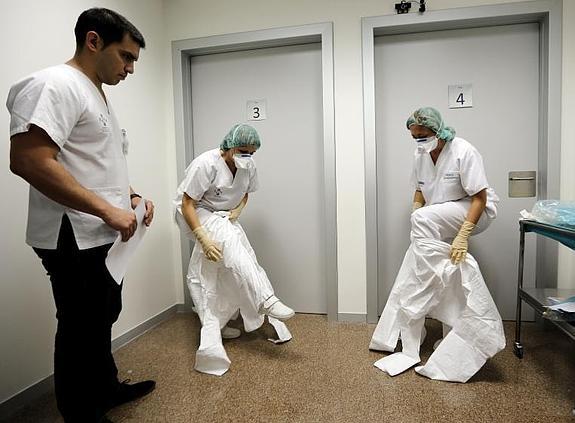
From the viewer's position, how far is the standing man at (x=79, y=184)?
0.94 metres

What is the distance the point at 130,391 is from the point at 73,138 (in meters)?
1.05

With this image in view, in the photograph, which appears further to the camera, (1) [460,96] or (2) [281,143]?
(2) [281,143]

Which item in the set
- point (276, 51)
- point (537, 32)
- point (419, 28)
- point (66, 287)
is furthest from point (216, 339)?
point (537, 32)

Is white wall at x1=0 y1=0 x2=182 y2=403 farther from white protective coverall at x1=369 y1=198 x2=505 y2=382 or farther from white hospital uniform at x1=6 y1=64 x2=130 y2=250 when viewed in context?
white protective coverall at x1=369 y1=198 x2=505 y2=382

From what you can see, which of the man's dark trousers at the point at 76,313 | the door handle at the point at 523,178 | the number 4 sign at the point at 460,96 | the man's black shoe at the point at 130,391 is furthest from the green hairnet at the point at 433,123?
the man's black shoe at the point at 130,391

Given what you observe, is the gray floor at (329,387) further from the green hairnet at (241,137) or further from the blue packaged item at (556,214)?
the green hairnet at (241,137)

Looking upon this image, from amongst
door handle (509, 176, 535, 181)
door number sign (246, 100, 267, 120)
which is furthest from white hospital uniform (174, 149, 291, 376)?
door handle (509, 176, 535, 181)

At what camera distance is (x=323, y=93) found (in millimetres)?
2182


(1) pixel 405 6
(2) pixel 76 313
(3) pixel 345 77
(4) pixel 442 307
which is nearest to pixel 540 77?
(1) pixel 405 6

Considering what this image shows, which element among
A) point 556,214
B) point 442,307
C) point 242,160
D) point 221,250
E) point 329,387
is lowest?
point 329,387

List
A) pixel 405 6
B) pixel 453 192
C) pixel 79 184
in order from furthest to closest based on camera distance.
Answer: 1. pixel 405 6
2. pixel 453 192
3. pixel 79 184

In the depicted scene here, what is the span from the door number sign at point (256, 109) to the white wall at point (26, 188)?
2.04ft

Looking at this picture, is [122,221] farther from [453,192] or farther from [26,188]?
[453,192]

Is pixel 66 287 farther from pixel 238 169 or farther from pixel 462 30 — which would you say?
pixel 462 30
